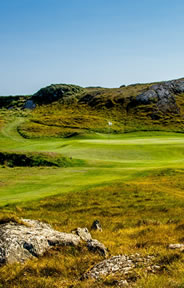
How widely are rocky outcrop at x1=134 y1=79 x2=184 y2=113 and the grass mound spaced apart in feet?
287

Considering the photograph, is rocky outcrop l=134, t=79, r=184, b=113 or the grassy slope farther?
rocky outcrop l=134, t=79, r=184, b=113

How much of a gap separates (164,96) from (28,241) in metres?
124

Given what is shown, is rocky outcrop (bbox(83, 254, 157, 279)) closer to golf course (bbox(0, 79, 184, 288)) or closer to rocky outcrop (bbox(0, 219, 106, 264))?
golf course (bbox(0, 79, 184, 288))

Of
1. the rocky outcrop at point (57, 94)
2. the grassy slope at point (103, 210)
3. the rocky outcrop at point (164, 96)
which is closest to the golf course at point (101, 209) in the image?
the grassy slope at point (103, 210)

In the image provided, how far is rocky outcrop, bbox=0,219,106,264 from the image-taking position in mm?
7809

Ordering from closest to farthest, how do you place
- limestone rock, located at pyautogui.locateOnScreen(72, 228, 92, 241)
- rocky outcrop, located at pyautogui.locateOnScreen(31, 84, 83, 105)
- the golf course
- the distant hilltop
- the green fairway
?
the golf course < limestone rock, located at pyautogui.locateOnScreen(72, 228, 92, 241) < the green fairway < the distant hilltop < rocky outcrop, located at pyautogui.locateOnScreen(31, 84, 83, 105)

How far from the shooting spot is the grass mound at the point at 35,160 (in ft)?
116

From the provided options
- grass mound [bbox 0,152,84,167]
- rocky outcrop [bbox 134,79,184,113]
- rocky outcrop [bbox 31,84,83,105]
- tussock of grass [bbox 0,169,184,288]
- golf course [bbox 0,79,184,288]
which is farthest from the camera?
rocky outcrop [bbox 31,84,83,105]

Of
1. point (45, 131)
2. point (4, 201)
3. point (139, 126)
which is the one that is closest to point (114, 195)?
point (4, 201)

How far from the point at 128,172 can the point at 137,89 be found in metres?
119

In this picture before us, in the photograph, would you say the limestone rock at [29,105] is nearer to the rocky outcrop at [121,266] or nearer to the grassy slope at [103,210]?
the grassy slope at [103,210]

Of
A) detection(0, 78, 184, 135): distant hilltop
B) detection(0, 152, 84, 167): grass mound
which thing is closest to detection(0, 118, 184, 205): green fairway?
detection(0, 152, 84, 167): grass mound

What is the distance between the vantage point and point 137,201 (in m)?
19.3

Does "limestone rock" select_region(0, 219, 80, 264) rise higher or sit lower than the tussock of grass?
higher
